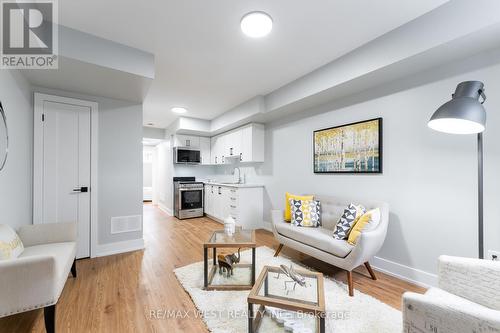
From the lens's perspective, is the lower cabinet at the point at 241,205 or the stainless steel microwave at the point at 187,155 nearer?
the lower cabinet at the point at 241,205

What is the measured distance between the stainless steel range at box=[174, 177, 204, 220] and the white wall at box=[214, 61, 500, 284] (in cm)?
370

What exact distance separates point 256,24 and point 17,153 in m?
2.77

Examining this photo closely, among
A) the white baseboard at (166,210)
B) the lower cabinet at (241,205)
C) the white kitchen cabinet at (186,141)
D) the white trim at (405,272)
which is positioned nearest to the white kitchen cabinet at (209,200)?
the lower cabinet at (241,205)

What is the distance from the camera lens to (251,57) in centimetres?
255

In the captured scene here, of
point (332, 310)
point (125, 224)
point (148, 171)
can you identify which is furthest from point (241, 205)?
point (148, 171)

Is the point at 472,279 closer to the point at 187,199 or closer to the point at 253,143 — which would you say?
the point at 253,143

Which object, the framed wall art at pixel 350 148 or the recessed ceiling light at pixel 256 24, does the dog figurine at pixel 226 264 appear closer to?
the framed wall art at pixel 350 148

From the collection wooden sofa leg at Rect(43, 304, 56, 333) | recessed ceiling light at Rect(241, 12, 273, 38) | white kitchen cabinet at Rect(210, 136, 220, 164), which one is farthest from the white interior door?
white kitchen cabinet at Rect(210, 136, 220, 164)

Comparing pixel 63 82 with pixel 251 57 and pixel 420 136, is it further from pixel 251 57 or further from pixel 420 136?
pixel 420 136

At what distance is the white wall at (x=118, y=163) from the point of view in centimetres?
306

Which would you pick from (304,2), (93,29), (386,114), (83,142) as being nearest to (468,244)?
(386,114)

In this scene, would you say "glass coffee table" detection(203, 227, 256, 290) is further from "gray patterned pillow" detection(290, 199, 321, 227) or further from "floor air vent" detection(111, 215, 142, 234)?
"floor air vent" detection(111, 215, 142, 234)

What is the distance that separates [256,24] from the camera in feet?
6.34

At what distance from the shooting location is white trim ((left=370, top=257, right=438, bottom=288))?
2.15 meters
